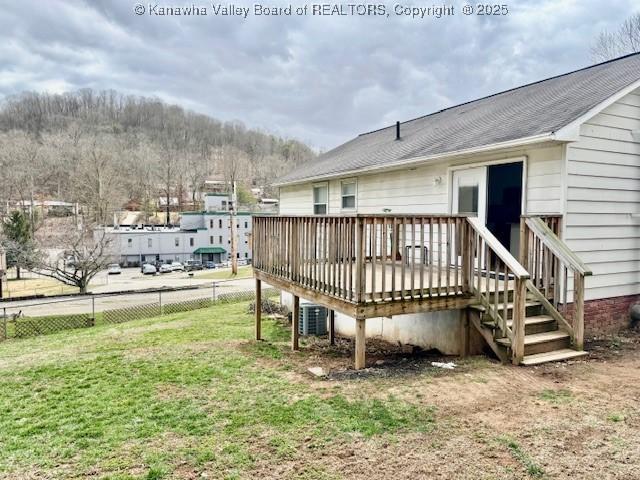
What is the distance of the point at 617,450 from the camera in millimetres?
3000

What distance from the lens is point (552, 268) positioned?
20.5 ft

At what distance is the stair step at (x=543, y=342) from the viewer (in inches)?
206

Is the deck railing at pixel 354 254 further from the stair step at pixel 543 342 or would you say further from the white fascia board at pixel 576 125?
the white fascia board at pixel 576 125

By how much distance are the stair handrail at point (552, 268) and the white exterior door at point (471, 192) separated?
114cm

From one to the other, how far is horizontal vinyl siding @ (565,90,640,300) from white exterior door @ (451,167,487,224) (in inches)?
52.6

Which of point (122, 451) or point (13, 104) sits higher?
point (13, 104)

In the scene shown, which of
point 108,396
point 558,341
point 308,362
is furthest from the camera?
point 308,362

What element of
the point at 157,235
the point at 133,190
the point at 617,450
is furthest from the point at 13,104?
the point at 617,450

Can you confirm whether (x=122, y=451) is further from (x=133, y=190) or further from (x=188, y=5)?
(x=133, y=190)

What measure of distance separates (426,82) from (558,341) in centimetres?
1775

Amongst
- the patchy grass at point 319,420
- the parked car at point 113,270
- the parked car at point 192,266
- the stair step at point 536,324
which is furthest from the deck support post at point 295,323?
the parked car at point 113,270

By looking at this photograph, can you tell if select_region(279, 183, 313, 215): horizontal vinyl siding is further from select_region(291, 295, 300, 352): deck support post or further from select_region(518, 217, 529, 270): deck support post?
select_region(518, 217, 529, 270): deck support post

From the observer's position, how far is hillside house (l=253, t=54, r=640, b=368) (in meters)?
5.20

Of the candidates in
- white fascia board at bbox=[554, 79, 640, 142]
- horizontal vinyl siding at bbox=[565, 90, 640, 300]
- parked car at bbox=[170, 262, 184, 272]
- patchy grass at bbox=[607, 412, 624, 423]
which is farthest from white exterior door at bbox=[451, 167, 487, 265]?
parked car at bbox=[170, 262, 184, 272]
